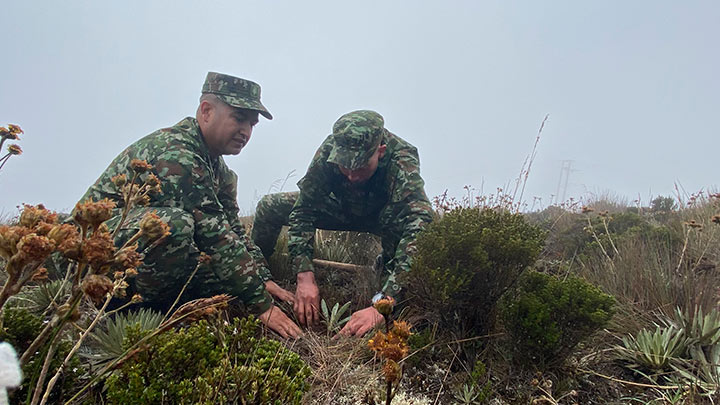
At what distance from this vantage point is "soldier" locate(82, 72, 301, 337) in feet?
8.48

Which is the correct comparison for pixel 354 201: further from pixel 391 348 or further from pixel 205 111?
pixel 391 348

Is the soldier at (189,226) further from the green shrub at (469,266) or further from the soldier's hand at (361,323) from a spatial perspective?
the green shrub at (469,266)

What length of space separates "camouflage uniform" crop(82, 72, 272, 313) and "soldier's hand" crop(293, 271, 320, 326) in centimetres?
29

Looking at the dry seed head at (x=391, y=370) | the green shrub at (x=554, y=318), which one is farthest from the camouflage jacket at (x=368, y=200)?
the dry seed head at (x=391, y=370)

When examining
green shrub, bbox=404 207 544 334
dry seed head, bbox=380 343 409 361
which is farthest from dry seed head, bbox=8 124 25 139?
green shrub, bbox=404 207 544 334

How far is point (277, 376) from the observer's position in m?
1.26

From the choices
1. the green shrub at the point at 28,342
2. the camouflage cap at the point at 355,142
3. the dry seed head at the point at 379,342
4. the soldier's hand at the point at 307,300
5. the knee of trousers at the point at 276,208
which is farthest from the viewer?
the knee of trousers at the point at 276,208

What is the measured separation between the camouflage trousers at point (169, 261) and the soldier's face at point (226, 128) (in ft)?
2.85

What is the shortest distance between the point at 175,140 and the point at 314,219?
5.29 ft

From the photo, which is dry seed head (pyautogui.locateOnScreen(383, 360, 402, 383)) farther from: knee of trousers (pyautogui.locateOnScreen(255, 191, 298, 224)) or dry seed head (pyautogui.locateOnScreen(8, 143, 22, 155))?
knee of trousers (pyautogui.locateOnScreen(255, 191, 298, 224))

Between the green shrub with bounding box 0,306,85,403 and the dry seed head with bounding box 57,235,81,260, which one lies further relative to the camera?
the green shrub with bounding box 0,306,85,403

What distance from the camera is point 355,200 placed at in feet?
14.4

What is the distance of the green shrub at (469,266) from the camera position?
2.30 m

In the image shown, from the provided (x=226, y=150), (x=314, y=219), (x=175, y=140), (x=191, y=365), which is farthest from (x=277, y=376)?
(x=314, y=219)
